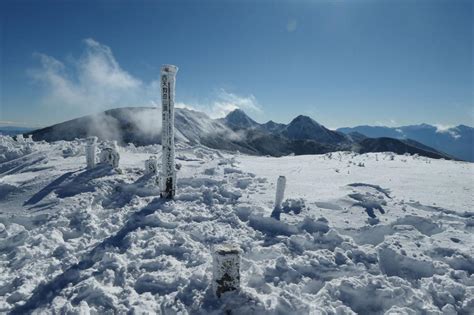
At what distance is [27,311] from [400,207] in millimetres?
11509

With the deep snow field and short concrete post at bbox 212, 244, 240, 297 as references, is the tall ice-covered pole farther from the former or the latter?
short concrete post at bbox 212, 244, 240, 297

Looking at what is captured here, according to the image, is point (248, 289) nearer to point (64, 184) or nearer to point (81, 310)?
point (81, 310)

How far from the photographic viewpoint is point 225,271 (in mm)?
7457

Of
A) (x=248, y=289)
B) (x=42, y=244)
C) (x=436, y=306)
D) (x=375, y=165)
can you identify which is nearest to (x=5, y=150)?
(x=42, y=244)

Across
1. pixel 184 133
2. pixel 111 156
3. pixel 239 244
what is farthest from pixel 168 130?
pixel 184 133

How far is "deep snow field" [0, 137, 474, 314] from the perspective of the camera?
7.40 m

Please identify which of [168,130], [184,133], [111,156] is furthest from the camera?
[184,133]

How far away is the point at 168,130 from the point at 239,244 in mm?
5830

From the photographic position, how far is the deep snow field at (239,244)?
7.40m

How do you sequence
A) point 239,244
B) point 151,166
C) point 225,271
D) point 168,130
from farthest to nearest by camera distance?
point 151,166 → point 168,130 → point 239,244 → point 225,271

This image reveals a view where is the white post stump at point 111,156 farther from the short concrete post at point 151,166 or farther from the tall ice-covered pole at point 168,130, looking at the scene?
the tall ice-covered pole at point 168,130

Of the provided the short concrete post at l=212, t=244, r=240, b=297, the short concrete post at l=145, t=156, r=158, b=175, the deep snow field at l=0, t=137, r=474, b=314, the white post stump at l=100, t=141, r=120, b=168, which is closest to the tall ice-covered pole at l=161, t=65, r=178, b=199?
the deep snow field at l=0, t=137, r=474, b=314

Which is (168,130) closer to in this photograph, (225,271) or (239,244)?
(239,244)

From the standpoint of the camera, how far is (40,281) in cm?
809
